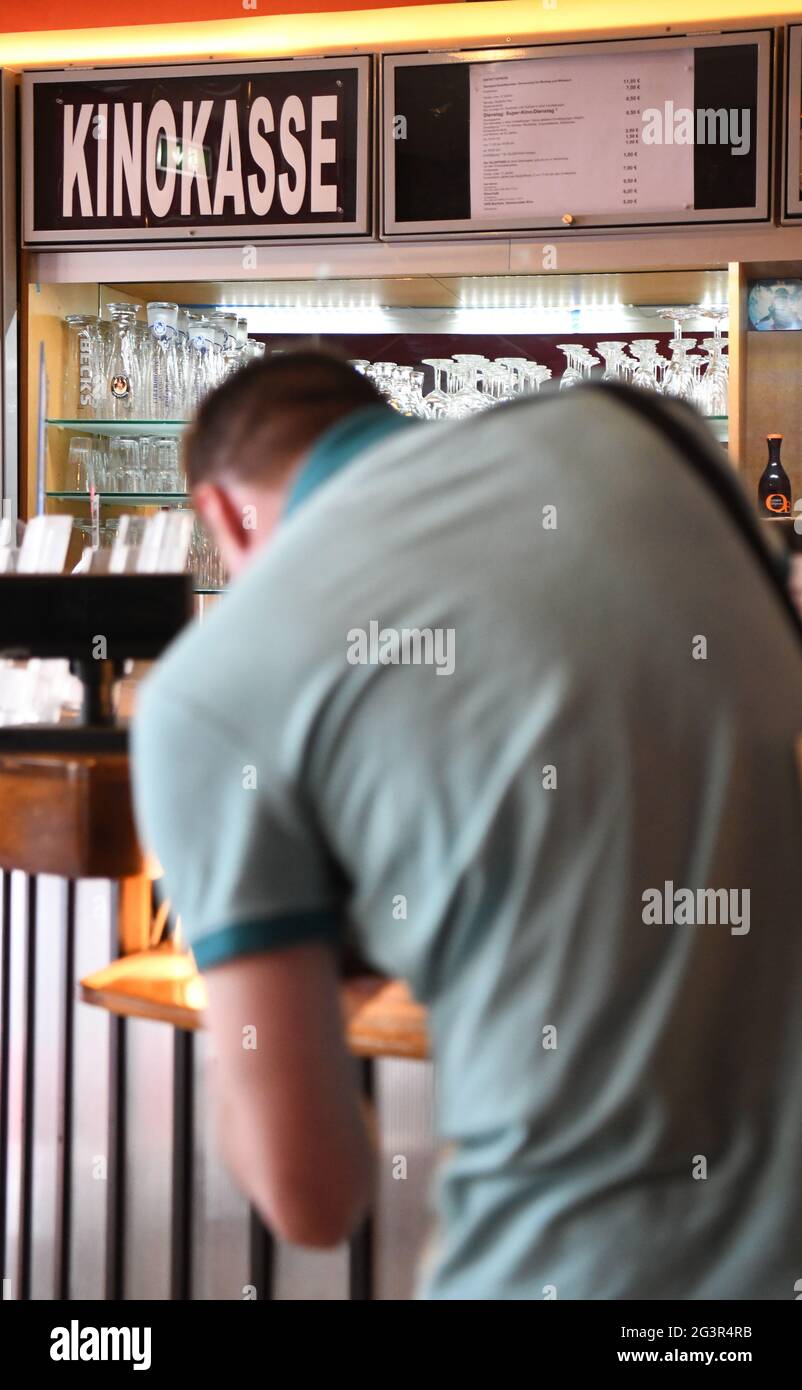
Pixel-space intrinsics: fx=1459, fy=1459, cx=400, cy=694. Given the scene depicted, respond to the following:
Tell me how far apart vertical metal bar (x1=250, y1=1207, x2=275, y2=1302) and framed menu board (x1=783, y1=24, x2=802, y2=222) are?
234 centimetres

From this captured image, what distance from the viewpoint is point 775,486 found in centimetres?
325

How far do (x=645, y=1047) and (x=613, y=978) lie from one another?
1.6 inches

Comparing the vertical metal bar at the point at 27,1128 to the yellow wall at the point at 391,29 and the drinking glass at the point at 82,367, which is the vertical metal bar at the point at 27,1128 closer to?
the drinking glass at the point at 82,367

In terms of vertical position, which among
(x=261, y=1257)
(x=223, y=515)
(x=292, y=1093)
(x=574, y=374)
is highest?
(x=574, y=374)

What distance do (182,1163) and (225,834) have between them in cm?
89

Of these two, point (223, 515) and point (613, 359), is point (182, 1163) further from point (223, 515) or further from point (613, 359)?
point (613, 359)

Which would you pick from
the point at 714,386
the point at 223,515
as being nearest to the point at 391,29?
the point at 714,386

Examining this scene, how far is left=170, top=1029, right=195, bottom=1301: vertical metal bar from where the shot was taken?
150cm

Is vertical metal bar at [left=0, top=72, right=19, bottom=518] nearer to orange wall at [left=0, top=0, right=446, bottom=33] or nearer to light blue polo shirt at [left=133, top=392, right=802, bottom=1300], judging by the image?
orange wall at [left=0, top=0, right=446, bottom=33]

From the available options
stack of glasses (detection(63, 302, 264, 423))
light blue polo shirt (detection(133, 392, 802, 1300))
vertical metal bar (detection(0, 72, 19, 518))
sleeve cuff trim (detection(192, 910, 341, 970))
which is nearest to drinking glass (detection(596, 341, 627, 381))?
stack of glasses (detection(63, 302, 264, 423))

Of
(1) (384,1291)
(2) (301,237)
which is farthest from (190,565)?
(1) (384,1291)

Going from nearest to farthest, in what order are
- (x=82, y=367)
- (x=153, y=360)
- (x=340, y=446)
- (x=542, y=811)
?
(x=542, y=811)
(x=340, y=446)
(x=153, y=360)
(x=82, y=367)

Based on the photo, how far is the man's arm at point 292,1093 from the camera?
74cm

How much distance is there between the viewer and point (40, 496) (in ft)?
11.2
